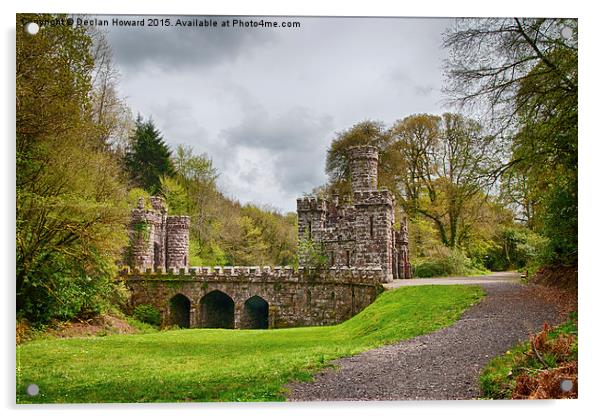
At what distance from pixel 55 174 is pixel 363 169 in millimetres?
14859

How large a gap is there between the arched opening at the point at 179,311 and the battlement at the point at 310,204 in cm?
577

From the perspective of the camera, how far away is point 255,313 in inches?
908

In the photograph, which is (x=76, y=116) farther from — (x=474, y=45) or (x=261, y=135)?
(x=474, y=45)

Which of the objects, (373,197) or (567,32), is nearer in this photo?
(567,32)

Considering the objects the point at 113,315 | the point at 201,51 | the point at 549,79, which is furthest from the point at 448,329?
the point at 113,315

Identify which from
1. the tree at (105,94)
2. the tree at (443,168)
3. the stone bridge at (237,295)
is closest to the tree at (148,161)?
the tree at (105,94)

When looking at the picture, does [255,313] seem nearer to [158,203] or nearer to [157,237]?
[157,237]

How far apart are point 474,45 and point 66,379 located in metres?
7.60

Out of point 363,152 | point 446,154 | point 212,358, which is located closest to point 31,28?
point 212,358

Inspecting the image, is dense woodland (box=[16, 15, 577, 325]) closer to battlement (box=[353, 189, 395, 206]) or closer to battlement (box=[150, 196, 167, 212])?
battlement (box=[353, 189, 395, 206])

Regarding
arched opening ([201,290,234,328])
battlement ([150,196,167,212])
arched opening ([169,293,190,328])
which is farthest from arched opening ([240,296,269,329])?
battlement ([150,196,167,212])

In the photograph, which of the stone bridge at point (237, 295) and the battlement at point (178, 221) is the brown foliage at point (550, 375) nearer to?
the stone bridge at point (237, 295)

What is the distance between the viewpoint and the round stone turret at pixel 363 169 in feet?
75.4

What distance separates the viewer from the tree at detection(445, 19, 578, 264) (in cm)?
862
